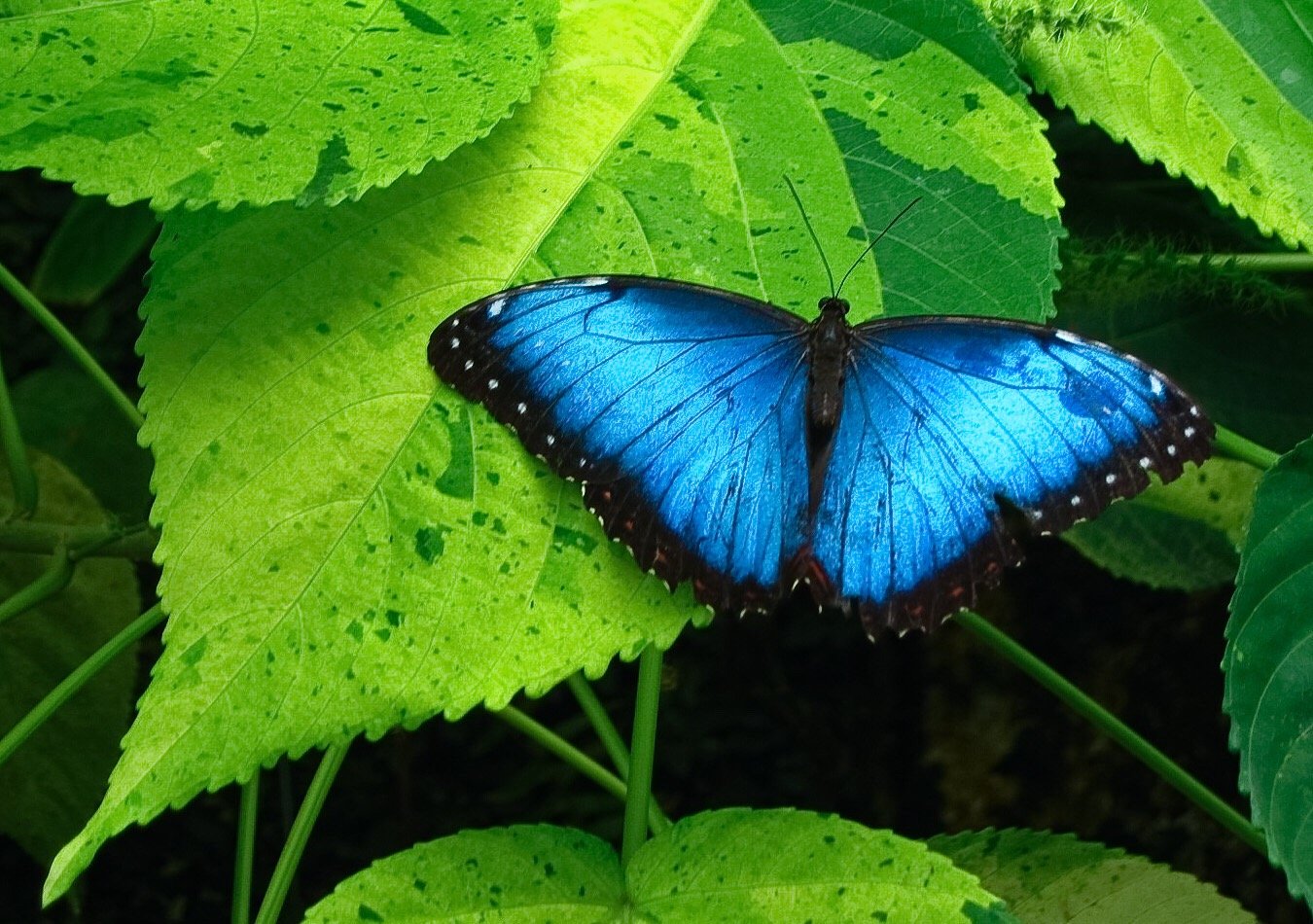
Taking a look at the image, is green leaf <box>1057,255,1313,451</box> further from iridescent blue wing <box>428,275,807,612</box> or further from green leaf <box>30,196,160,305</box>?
green leaf <box>30,196,160,305</box>

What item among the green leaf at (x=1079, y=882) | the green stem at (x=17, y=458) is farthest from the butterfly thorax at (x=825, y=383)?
the green stem at (x=17, y=458)

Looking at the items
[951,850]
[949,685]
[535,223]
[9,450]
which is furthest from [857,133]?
[949,685]

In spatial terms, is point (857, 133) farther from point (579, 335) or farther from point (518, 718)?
point (518, 718)

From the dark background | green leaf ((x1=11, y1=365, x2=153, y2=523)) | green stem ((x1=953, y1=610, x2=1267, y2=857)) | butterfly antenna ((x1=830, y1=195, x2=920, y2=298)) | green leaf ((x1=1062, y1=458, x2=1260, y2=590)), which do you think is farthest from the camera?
green leaf ((x1=11, y1=365, x2=153, y2=523))

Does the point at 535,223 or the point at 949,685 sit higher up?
the point at 535,223

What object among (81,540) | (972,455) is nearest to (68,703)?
(81,540)

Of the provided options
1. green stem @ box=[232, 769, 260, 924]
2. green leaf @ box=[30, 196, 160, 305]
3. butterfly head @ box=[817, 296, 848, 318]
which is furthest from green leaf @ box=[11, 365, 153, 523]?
butterfly head @ box=[817, 296, 848, 318]

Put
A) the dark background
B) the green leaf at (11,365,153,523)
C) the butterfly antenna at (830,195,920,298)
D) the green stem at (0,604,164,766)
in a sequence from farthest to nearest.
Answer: the green leaf at (11,365,153,523) → the dark background → the green stem at (0,604,164,766) → the butterfly antenna at (830,195,920,298)
